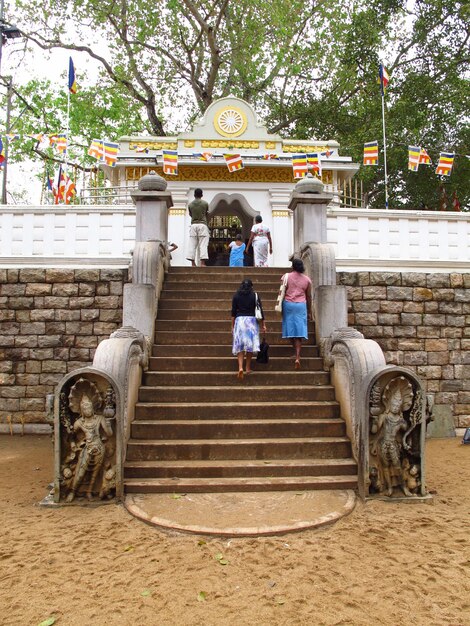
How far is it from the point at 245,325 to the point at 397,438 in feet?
7.23

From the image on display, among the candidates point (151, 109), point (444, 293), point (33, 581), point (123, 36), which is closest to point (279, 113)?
point (151, 109)

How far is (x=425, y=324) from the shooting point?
8719mm

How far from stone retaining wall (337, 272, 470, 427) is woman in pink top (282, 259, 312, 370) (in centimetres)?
215

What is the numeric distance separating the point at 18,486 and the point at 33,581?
2396mm

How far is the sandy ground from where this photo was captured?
10.1 feet

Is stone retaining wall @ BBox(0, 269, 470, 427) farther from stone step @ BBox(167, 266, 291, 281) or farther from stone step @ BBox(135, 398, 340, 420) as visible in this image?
stone step @ BBox(135, 398, 340, 420)

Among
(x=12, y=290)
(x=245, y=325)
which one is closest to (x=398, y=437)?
(x=245, y=325)

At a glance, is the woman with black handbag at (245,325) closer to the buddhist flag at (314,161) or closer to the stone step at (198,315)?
the stone step at (198,315)

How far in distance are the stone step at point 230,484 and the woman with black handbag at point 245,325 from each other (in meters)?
1.53

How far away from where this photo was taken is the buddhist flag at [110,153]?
12742 mm

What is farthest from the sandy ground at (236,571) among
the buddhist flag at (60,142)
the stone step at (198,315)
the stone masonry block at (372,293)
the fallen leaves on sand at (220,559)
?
the buddhist flag at (60,142)

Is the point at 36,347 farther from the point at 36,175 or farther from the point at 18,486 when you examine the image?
the point at 36,175

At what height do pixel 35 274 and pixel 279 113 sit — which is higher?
pixel 279 113

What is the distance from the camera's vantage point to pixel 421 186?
75.3 feet
